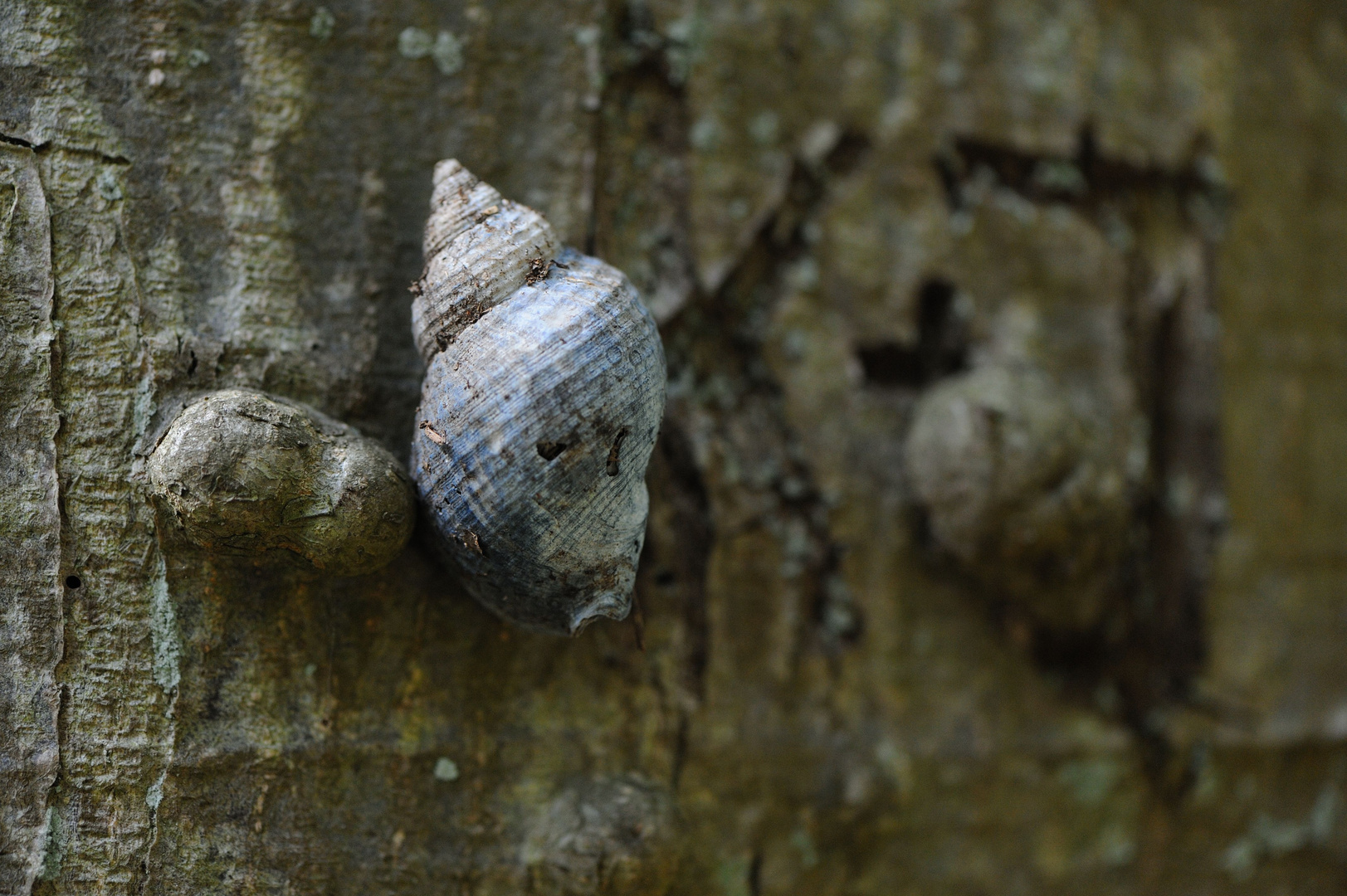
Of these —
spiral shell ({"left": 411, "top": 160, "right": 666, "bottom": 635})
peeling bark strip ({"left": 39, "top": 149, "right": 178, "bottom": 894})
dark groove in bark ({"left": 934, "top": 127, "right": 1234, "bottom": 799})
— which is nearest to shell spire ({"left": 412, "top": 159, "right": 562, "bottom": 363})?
spiral shell ({"left": 411, "top": 160, "right": 666, "bottom": 635})

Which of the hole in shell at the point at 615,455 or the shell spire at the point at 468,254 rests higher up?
the shell spire at the point at 468,254

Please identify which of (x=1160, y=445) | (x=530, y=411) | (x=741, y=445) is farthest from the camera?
(x=1160, y=445)

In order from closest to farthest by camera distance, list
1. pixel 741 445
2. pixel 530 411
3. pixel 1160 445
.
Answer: pixel 530 411, pixel 741 445, pixel 1160 445

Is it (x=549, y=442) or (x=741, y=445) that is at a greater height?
(x=549, y=442)

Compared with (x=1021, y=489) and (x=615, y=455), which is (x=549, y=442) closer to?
(x=615, y=455)

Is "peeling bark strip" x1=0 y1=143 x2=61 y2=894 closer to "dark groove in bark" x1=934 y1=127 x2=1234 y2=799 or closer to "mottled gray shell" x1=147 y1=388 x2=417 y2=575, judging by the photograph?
"mottled gray shell" x1=147 y1=388 x2=417 y2=575

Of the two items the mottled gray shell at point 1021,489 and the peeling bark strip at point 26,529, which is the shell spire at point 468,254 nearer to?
the peeling bark strip at point 26,529

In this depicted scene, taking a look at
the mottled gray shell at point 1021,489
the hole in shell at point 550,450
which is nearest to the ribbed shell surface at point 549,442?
the hole in shell at point 550,450

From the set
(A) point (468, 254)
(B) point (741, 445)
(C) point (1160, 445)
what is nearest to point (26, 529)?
(A) point (468, 254)
